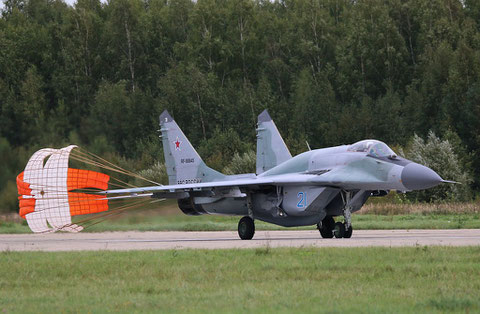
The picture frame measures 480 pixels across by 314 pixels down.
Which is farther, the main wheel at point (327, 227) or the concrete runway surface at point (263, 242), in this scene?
the main wheel at point (327, 227)

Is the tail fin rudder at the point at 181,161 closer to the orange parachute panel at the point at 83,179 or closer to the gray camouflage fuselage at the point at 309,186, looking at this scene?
the gray camouflage fuselage at the point at 309,186

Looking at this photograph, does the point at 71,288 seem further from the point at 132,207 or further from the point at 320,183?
the point at 132,207

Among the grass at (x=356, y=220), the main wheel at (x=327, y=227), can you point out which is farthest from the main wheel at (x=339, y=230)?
the grass at (x=356, y=220)

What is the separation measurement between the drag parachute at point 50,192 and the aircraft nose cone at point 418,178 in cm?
853

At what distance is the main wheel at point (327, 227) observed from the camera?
69.4ft

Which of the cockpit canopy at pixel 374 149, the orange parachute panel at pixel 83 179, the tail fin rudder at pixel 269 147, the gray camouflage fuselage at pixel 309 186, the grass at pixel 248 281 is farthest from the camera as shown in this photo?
the tail fin rudder at pixel 269 147

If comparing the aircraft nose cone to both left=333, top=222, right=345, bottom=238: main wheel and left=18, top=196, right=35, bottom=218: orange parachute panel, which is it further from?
left=18, top=196, right=35, bottom=218: orange parachute panel

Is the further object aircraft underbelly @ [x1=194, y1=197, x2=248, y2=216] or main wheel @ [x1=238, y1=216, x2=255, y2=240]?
aircraft underbelly @ [x1=194, y1=197, x2=248, y2=216]

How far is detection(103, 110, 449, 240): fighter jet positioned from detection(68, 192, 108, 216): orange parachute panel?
1.35 metres

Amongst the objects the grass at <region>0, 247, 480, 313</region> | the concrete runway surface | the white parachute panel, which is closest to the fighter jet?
the concrete runway surface

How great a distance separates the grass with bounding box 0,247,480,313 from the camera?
9.12 m

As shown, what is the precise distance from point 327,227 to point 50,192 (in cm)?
778

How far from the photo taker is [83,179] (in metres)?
22.8

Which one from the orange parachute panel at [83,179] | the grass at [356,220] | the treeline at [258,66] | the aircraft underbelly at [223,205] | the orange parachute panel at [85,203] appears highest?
the treeline at [258,66]
